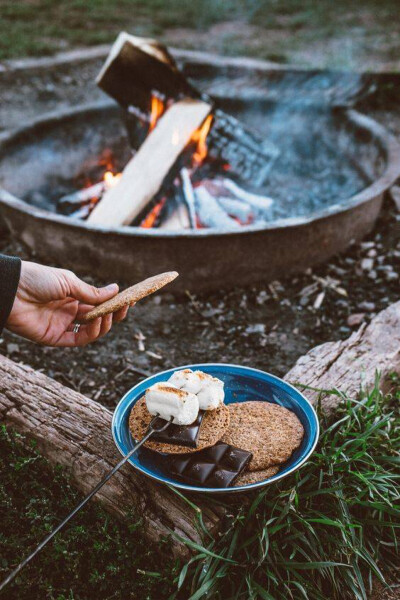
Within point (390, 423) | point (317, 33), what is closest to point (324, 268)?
point (390, 423)

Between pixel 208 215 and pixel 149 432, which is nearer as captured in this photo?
pixel 149 432

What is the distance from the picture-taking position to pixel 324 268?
432 centimetres

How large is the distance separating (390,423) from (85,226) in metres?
2.26

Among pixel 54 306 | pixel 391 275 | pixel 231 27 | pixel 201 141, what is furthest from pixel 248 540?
pixel 231 27

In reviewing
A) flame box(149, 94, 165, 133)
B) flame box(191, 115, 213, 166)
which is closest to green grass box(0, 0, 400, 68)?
flame box(149, 94, 165, 133)

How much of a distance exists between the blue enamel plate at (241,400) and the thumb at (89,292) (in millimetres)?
420

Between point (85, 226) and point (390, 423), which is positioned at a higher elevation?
point (85, 226)

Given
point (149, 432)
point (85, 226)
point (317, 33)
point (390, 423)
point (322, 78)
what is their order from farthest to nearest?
1. point (317, 33)
2. point (322, 78)
3. point (85, 226)
4. point (390, 423)
5. point (149, 432)

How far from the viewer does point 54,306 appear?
2738mm

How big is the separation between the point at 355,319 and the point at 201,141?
2.02 metres

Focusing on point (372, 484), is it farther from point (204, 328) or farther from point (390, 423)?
point (204, 328)

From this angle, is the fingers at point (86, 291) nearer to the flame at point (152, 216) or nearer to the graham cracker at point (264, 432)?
the graham cracker at point (264, 432)

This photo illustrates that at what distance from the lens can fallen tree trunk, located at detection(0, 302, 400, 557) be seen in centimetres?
212

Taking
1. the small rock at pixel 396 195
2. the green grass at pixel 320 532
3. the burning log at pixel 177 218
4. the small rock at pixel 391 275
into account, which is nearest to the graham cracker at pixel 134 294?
the green grass at pixel 320 532
